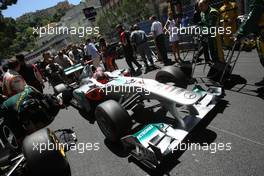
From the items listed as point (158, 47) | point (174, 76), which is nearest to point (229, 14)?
point (158, 47)

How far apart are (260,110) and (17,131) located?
420 centimetres

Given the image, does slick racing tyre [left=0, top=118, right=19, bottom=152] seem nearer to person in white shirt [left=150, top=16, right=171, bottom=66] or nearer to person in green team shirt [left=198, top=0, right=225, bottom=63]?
person in green team shirt [left=198, top=0, right=225, bottom=63]

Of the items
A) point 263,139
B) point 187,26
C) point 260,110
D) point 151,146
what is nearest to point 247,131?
point 263,139

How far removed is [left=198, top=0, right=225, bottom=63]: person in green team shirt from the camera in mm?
5844

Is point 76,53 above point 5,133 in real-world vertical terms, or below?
below

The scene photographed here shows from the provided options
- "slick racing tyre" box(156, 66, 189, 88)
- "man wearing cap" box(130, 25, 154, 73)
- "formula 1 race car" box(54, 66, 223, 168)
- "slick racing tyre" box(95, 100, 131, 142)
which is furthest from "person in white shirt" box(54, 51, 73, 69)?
"slick racing tyre" box(95, 100, 131, 142)

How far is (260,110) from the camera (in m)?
A: 4.19

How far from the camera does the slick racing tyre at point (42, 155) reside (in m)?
3.43

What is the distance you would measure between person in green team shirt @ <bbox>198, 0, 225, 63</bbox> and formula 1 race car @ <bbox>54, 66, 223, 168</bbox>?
1.59m

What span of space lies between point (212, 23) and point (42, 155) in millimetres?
4699

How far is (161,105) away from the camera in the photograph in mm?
4285

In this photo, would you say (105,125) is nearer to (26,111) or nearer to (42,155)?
(42,155)

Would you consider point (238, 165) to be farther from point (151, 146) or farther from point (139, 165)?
point (139, 165)

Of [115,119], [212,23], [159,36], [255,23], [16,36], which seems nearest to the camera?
[115,119]
